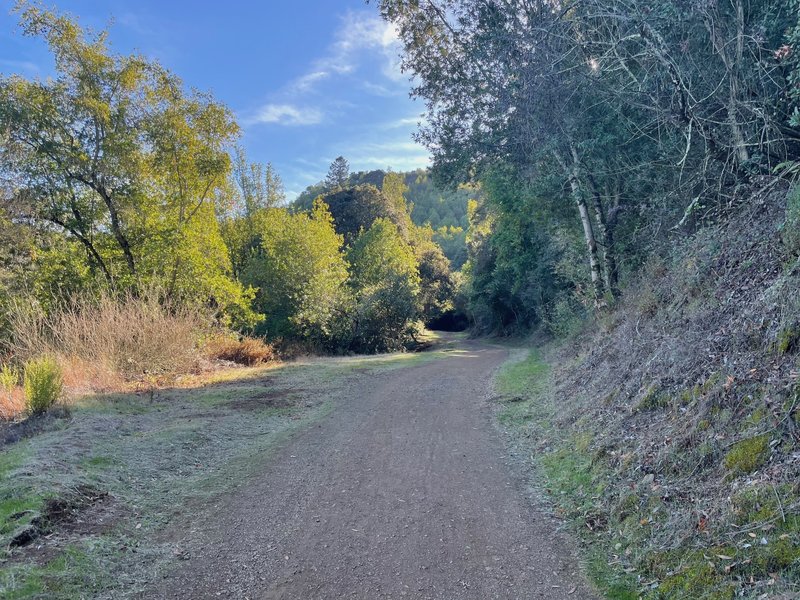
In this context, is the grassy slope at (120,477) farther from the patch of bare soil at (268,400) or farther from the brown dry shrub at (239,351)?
the brown dry shrub at (239,351)

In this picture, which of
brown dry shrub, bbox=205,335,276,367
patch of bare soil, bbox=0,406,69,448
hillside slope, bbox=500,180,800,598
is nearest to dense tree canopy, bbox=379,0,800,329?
hillside slope, bbox=500,180,800,598

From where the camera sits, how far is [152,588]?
358 cm

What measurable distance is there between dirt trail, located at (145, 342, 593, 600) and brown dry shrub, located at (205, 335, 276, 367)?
11707 millimetres

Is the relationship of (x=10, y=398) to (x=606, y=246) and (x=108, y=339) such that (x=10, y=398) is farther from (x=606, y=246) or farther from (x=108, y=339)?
(x=606, y=246)

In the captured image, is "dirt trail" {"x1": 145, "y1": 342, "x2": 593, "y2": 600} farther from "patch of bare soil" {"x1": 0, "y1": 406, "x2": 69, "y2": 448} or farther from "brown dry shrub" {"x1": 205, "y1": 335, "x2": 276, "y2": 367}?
"brown dry shrub" {"x1": 205, "y1": 335, "x2": 276, "y2": 367}

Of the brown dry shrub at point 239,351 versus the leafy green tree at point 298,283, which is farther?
the leafy green tree at point 298,283

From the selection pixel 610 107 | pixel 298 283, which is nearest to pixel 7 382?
pixel 610 107

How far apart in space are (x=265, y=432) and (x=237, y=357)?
1130 centimetres

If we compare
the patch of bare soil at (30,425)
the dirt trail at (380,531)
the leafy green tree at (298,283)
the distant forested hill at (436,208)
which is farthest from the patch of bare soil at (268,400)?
the distant forested hill at (436,208)

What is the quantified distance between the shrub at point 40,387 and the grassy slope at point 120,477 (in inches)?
18.1

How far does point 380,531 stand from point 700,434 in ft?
10.7

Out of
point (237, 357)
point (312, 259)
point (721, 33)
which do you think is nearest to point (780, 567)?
point (721, 33)

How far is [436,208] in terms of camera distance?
3728 inches

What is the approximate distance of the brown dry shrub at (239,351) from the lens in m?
17.9
